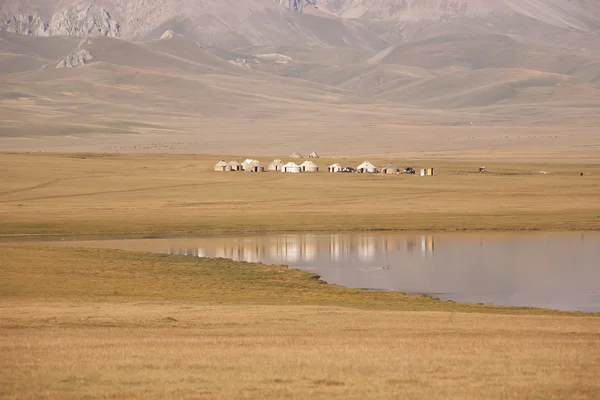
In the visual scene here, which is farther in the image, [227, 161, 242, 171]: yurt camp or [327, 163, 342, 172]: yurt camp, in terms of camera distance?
[327, 163, 342, 172]: yurt camp

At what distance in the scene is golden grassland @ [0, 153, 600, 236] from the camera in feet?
193

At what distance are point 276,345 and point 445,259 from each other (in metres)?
25.0

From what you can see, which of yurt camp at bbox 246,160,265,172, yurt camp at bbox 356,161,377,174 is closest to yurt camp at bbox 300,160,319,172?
yurt camp at bbox 246,160,265,172

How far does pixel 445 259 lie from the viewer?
141ft

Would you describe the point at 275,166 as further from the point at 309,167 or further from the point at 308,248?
the point at 308,248

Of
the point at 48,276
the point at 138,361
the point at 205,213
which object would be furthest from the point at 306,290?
the point at 205,213

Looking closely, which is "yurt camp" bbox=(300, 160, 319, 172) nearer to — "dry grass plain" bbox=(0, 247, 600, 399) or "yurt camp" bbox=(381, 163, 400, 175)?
"yurt camp" bbox=(381, 163, 400, 175)

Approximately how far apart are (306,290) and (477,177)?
217 ft

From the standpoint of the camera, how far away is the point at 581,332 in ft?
68.5

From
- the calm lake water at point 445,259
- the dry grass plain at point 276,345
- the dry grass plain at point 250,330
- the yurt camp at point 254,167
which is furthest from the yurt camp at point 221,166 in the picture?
the dry grass plain at point 276,345

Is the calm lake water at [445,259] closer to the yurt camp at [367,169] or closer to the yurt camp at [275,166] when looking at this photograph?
the yurt camp at [367,169]

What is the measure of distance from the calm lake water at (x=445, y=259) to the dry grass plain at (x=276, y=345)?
13.4 ft

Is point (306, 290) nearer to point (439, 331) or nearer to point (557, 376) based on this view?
point (439, 331)

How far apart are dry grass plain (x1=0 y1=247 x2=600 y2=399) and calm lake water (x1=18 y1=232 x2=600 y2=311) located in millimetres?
4095
